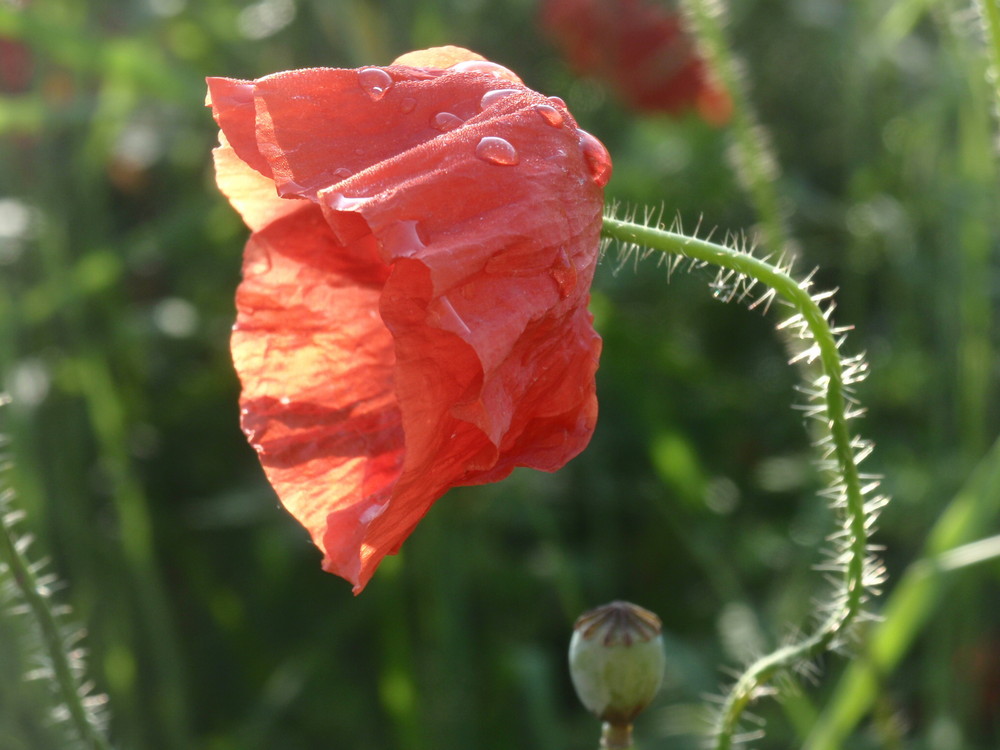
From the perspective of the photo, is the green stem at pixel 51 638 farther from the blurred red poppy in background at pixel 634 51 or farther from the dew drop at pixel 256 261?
the blurred red poppy in background at pixel 634 51

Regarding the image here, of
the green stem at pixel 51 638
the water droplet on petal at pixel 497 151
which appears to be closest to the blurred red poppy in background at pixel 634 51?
the water droplet on petal at pixel 497 151

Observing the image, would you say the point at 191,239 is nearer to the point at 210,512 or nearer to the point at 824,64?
the point at 210,512

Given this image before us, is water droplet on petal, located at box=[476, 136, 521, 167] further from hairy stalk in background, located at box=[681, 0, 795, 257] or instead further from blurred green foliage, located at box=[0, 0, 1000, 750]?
blurred green foliage, located at box=[0, 0, 1000, 750]

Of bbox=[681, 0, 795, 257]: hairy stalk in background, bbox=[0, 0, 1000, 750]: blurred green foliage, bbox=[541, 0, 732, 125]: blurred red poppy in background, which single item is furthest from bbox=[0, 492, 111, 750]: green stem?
bbox=[541, 0, 732, 125]: blurred red poppy in background

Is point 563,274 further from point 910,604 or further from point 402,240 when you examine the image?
point 910,604

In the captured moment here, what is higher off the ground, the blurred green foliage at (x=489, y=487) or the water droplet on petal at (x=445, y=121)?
the water droplet on petal at (x=445, y=121)

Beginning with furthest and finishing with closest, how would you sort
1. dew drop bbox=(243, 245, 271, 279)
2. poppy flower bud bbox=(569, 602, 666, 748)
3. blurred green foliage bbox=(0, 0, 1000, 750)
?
1. blurred green foliage bbox=(0, 0, 1000, 750)
2. dew drop bbox=(243, 245, 271, 279)
3. poppy flower bud bbox=(569, 602, 666, 748)
